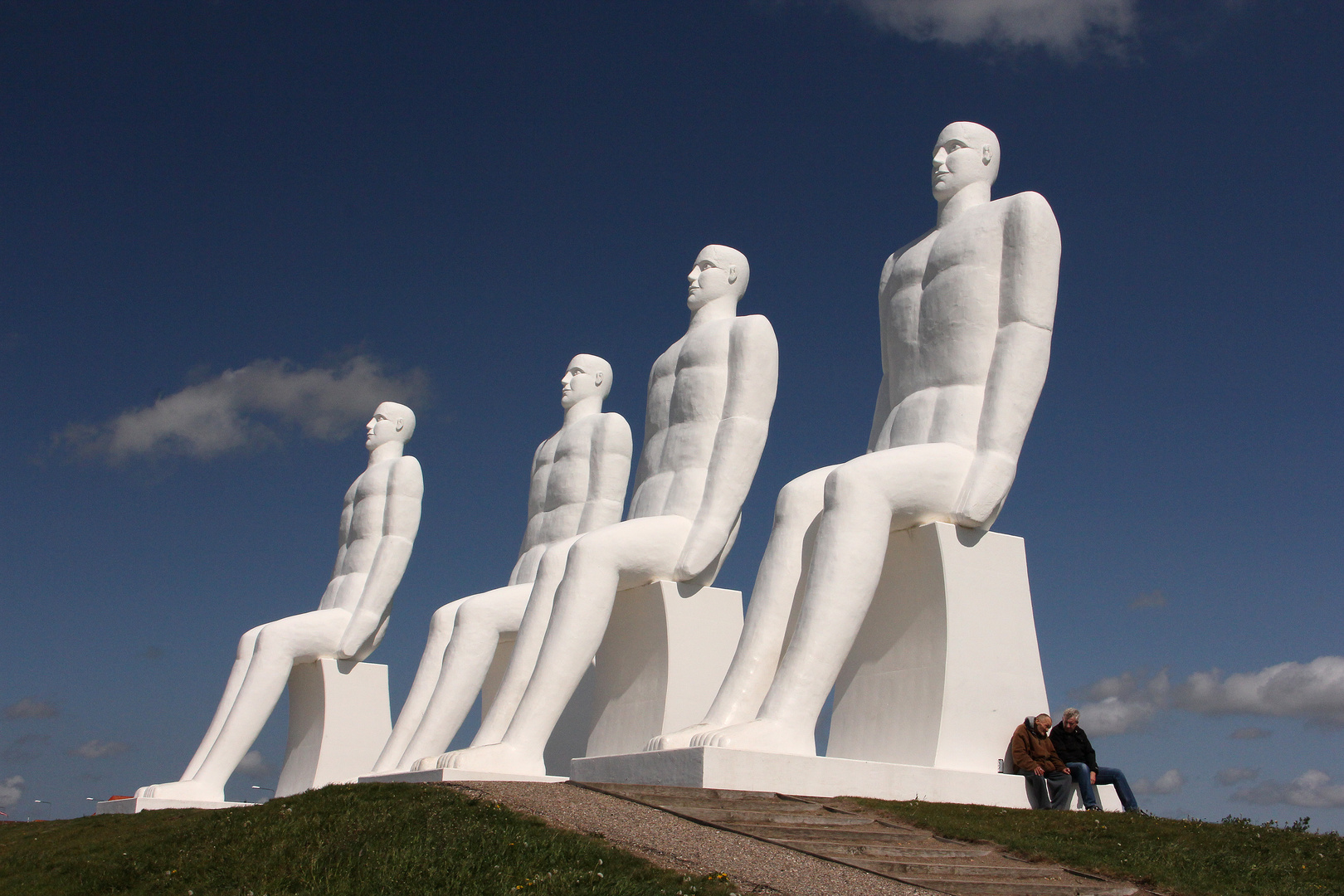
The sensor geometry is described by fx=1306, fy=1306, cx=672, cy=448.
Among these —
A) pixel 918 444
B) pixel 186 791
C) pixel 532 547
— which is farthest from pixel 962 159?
pixel 186 791

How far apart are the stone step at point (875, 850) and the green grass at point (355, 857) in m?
0.95

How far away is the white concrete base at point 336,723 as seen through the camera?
592 inches

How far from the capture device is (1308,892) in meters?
6.27

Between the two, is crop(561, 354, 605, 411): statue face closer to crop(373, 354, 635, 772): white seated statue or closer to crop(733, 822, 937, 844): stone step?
crop(373, 354, 635, 772): white seated statue

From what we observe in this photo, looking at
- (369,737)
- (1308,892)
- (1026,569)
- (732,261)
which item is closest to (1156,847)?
(1308,892)

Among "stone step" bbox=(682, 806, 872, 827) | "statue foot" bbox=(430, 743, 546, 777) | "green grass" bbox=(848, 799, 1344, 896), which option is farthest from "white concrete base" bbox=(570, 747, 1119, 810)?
"statue foot" bbox=(430, 743, 546, 777)

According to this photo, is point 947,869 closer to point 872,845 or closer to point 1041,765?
point 872,845

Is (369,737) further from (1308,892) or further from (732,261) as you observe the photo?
(1308,892)

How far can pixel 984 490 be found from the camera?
978cm

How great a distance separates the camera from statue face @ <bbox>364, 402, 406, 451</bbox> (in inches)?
659

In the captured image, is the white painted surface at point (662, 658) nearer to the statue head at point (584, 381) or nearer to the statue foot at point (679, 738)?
the statue foot at point (679, 738)

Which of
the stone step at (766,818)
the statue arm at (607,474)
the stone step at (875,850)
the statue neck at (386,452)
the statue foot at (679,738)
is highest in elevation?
the statue neck at (386,452)

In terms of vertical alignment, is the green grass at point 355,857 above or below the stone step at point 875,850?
below

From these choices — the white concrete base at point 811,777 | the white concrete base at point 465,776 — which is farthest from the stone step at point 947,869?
the white concrete base at point 465,776
